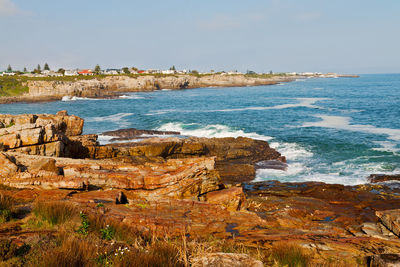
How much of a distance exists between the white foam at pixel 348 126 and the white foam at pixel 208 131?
10803 mm

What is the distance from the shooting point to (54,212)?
8062mm

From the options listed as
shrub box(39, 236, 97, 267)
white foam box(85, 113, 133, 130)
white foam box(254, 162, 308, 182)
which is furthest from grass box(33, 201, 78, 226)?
white foam box(85, 113, 133, 130)

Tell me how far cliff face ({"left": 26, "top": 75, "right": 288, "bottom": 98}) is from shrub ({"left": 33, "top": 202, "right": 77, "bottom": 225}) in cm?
Answer: 9928

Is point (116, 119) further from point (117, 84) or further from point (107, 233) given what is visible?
point (117, 84)

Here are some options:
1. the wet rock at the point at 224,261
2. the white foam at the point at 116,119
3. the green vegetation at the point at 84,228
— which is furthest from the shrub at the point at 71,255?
the white foam at the point at 116,119

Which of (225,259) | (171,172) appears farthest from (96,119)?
(225,259)

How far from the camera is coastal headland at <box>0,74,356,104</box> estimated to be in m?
97.5

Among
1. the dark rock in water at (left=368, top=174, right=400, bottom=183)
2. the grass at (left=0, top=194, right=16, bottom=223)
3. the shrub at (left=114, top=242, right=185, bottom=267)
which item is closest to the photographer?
the shrub at (left=114, top=242, right=185, bottom=267)

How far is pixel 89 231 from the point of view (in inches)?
284

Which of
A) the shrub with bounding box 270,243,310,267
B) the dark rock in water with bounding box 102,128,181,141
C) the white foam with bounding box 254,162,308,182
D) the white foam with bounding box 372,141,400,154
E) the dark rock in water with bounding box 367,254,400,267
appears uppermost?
the dark rock in water with bounding box 367,254,400,267

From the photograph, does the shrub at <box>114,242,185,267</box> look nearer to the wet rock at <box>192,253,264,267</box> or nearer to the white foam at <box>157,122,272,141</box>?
the wet rock at <box>192,253,264,267</box>

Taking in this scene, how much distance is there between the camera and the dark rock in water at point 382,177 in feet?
64.8

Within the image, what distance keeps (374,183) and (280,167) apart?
677 cm

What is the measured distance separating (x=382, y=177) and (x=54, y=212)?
20822mm
